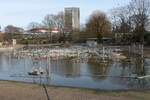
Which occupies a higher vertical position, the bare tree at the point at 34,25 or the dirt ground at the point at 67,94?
the bare tree at the point at 34,25

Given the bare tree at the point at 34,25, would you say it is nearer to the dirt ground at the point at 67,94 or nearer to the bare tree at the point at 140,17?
the bare tree at the point at 140,17

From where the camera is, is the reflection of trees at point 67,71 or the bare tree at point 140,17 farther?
the bare tree at point 140,17

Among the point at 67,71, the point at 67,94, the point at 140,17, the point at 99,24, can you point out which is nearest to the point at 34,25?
the point at 99,24

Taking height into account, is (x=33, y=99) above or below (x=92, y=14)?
below

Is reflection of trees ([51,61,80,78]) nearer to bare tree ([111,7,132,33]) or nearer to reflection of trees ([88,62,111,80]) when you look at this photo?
reflection of trees ([88,62,111,80])

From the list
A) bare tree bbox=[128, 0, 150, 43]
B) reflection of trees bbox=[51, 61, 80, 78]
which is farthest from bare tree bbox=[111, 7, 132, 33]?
reflection of trees bbox=[51, 61, 80, 78]

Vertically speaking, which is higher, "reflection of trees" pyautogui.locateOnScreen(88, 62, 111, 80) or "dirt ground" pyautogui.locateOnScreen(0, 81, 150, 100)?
"dirt ground" pyautogui.locateOnScreen(0, 81, 150, 100)

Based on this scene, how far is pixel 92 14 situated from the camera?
121 m

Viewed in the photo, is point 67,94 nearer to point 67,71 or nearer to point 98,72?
point 98,72

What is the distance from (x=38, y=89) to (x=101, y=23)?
97.2 meters

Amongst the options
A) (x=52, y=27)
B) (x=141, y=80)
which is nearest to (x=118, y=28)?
(x=52, y=27)

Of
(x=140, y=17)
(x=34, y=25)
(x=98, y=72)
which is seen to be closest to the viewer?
(x=98, y=72)

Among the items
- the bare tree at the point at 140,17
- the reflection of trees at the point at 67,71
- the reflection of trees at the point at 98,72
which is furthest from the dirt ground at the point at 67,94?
the bare tree at the point at 140,17

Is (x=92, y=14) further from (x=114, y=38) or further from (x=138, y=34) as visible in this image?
(x=138, y=34)
